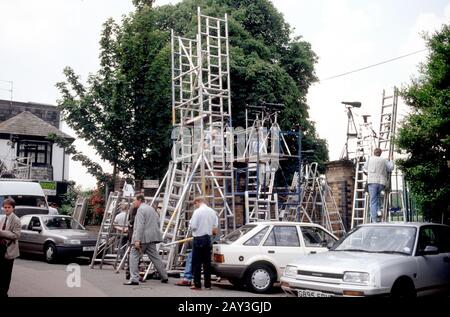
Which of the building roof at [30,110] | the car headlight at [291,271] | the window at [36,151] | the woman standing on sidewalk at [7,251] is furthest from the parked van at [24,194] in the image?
the building roof at [30,110]

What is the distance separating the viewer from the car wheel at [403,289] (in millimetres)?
7594

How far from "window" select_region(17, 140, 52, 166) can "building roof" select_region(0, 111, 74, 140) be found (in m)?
0.81

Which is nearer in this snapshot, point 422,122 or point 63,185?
point 422,122

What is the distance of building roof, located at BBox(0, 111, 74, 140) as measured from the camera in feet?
127

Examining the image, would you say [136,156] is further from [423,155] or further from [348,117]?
[423,155]

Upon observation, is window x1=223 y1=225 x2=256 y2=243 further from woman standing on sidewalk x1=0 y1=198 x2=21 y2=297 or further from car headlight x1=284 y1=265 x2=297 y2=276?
woman standing on sidewalk x1=0 y1=198 x2=21 y2=297

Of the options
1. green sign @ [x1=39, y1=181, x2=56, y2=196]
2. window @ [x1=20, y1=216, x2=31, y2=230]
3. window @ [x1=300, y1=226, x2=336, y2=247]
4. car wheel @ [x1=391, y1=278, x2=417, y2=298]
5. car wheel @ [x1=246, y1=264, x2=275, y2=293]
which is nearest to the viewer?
car wheel @ [x1=391, y1=278, x2=417, y2=298]

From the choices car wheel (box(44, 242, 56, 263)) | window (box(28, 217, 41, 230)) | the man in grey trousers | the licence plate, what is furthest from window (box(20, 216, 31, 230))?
the licence plate

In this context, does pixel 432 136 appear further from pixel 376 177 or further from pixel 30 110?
pixel 30 110

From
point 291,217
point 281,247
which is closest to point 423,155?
point 281,247

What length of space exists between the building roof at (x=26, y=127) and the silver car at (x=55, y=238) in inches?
878

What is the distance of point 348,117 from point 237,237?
7.09 metres

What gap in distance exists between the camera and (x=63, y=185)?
125 feet

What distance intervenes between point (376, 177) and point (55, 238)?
32.5 feet
